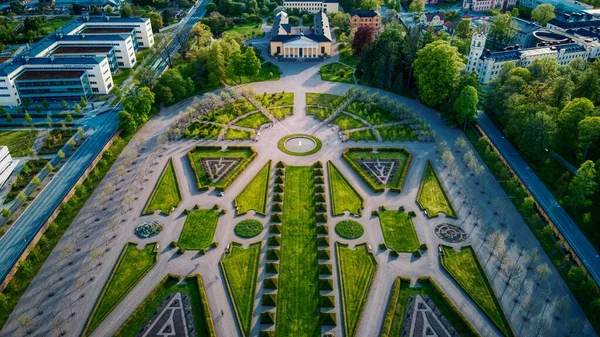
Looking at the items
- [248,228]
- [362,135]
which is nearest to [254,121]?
[362,135]

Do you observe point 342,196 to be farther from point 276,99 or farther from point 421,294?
point 276,99

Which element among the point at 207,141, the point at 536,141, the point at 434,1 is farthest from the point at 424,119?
the point at 434,1

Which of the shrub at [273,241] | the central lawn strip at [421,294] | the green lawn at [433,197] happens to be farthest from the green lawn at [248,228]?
the green lawn at [433,197]

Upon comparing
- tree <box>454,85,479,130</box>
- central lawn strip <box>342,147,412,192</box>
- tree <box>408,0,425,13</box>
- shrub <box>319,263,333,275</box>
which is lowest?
shrub <box>319,263,333,275</box>

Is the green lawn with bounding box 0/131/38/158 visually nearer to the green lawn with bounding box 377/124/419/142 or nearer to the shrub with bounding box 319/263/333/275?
the shrub with bounding box 319/263/333/275

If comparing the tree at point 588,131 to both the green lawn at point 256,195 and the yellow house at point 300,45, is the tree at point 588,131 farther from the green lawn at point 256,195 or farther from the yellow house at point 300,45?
the yellow house at point 300,45

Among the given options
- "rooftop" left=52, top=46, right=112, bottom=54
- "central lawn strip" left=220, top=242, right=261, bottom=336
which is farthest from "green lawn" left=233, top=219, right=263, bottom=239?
"rooftop" left=52, top=46, right=112, bottom=54
